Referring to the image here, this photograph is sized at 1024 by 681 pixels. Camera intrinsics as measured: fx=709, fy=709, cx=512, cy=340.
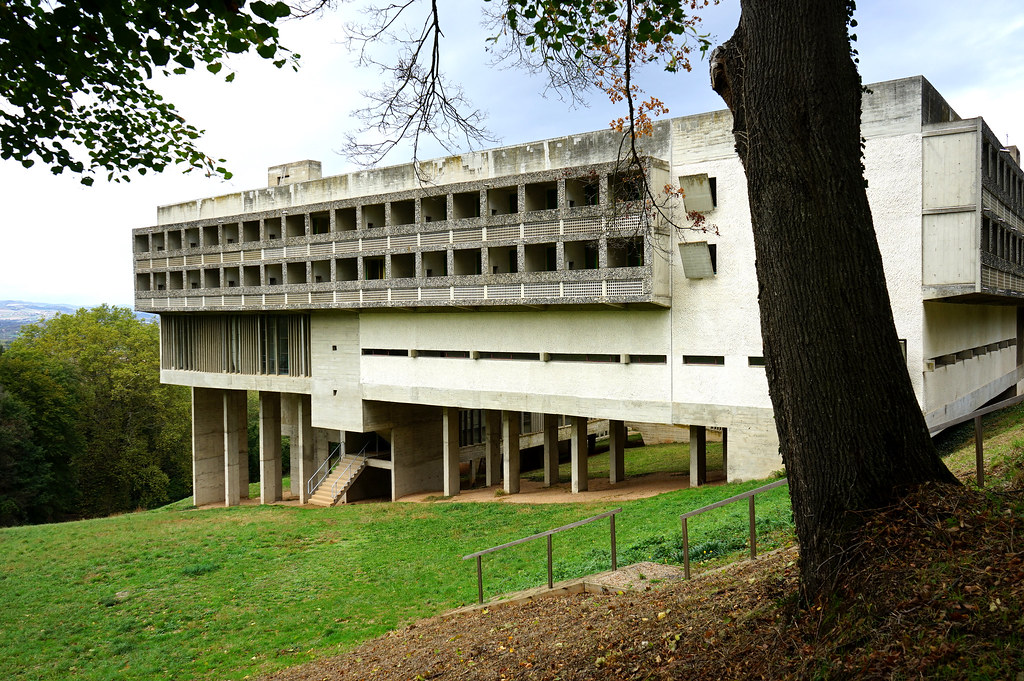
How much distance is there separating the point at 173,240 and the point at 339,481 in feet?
48.3

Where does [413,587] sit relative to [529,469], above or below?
above

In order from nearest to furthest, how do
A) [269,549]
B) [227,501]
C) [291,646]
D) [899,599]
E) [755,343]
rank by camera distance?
[899,599] < [291,646] < [755,343] < [269,549] < [227,501]

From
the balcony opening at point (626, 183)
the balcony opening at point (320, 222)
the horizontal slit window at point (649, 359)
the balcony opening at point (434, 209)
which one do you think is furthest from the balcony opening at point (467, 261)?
the balcony opening at point (626, 183)

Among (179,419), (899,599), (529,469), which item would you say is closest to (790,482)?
(899,599)

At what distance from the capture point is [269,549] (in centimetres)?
2089

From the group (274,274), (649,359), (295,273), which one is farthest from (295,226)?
(649,359)

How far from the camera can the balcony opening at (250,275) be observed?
1230 inches

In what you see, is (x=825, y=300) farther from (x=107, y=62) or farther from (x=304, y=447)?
(x=304, y=447)

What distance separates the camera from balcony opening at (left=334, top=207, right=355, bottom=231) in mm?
28047

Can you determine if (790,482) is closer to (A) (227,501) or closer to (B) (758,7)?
(B) (758,7)

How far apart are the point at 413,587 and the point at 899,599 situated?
12123 mm

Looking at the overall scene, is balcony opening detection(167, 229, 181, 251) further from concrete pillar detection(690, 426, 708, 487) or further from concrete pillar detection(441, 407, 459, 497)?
concrete pillar detection(690, 426, 708, 487)

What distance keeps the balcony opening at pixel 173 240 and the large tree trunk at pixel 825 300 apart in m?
34.6

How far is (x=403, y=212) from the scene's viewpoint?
A: 26828mm
